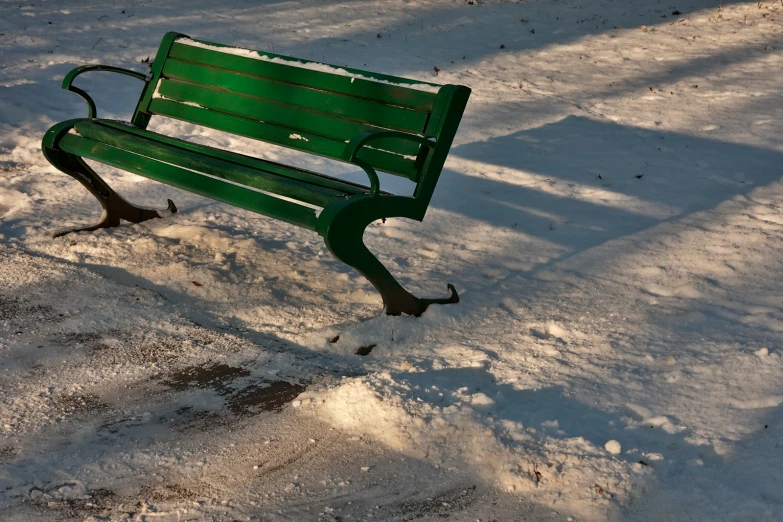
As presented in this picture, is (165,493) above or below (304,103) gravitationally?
below

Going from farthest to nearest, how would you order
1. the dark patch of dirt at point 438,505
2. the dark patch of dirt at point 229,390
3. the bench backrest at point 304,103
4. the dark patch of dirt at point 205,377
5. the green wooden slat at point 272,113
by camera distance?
1. the green wooden slat at point 272,113
2. the bench backrest at point 304,103
3. the dark patch of dirt at point 205,377
4. the dark patch of dirt at point 229,390
5. the dark patch of dirt at point 438,505

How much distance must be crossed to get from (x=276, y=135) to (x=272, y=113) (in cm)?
13

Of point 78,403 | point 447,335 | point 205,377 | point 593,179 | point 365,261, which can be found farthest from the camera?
point 593,179

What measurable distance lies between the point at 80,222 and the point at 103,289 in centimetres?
111

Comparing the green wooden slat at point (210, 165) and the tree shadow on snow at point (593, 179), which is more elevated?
the green wooden slat at point (210, 165)

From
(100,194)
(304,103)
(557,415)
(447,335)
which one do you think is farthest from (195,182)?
(557,415)

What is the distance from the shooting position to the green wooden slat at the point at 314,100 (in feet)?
14.0

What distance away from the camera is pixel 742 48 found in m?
9.16

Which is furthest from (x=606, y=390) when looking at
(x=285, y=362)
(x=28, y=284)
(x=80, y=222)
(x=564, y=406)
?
(x=80, y=222)

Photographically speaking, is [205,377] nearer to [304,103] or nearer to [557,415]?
[557,415]

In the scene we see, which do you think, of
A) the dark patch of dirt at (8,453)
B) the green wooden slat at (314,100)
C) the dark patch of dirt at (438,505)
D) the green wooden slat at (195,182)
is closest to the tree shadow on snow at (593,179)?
the green wooden slat at (314,100)

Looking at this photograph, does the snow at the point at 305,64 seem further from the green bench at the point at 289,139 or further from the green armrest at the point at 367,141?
the green armrest at the point at 367,141

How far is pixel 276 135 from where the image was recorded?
188 inches

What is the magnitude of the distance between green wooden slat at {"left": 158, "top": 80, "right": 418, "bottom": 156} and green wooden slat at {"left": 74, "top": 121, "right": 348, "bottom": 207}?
1.36 ft
